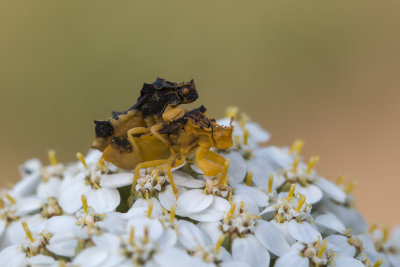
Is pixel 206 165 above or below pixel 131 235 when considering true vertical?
above

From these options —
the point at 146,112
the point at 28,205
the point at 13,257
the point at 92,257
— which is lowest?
the point at 13,257

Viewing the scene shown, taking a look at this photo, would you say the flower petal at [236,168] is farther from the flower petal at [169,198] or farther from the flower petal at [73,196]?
the flower petal at [73,196]

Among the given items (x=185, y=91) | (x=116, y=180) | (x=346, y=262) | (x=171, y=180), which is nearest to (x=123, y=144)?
(x=116, y=180)

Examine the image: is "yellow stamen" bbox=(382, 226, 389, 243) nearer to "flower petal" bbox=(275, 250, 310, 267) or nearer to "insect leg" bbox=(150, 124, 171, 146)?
"flower petal" bbox=(275, 250, 310, 267)

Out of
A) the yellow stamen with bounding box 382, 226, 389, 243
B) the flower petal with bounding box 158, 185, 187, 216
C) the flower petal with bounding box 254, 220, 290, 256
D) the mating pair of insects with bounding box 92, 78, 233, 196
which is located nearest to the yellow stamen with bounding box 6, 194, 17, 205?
the mating pair of insects with bounding box 92, 78, 233, 196

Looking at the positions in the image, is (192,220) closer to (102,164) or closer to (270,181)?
Result: (270,181)

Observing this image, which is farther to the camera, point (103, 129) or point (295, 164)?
point (295, 164)
